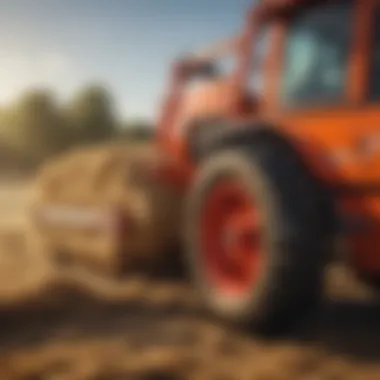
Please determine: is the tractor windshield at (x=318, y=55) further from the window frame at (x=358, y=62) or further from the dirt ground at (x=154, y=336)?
the dirt ground at (x=154, y=336)

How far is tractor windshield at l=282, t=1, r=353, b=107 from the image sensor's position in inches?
170

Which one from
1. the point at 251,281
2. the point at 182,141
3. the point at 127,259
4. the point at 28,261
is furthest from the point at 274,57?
the point at 28,261

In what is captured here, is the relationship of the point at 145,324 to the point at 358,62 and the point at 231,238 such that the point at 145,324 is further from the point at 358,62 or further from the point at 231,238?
the point at 358,62

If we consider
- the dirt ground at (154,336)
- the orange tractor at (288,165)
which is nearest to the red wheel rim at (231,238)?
the orange tractor at (288,165)

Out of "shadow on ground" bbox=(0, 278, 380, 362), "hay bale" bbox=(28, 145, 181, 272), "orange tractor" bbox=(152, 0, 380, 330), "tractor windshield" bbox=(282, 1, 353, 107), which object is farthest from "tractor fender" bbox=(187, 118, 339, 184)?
"shadow on ground" bbox=(0, 278, 380, 362)

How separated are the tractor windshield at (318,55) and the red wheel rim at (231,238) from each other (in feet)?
1.85

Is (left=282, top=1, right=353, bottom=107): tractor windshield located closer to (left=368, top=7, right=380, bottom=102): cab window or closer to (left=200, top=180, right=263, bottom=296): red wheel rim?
(left=368, top=7, right=380, bottom=102): cab window

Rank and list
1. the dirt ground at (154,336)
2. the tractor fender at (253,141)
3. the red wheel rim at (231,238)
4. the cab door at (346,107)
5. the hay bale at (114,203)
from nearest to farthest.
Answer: the dirt ground at (154,336), the cab door at (346,107), the tractor fender at (253,141), the red wheel rim at (231,238), the hay bale at (114,203)

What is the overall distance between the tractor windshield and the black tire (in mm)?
331

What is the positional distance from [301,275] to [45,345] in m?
1.25

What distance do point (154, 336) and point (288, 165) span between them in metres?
1.07

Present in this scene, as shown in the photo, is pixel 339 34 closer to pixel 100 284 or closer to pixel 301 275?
pixel 301 275

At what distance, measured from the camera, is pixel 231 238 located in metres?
4.58

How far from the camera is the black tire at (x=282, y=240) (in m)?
4.08
